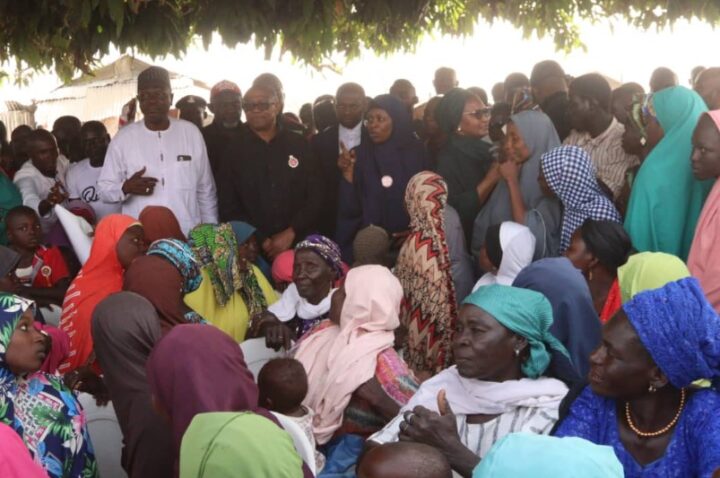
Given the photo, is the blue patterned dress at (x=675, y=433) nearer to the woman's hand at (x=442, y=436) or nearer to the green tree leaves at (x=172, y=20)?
the woman's hand at (x=442, y=436)

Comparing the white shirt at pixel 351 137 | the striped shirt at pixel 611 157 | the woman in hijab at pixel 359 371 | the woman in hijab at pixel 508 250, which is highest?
the white shirt at pixel 351 137

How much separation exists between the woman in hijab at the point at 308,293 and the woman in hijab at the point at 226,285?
0.99 feet

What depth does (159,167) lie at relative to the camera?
256 inches

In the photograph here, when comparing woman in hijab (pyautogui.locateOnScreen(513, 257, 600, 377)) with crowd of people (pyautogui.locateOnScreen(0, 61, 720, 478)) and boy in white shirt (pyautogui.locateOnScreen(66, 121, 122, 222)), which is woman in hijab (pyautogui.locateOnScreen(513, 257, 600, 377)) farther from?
boy in white shirt (pyautogui.locateOnScreen(66, 121, 122, 222))

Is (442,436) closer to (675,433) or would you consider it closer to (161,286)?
(675,433)

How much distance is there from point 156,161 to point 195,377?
3705mm

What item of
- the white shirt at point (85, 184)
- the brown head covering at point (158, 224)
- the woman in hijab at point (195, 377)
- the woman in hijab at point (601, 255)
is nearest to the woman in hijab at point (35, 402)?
the woman in hijab at point (195, 377)

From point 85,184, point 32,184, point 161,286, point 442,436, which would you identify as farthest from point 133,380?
point 32,184

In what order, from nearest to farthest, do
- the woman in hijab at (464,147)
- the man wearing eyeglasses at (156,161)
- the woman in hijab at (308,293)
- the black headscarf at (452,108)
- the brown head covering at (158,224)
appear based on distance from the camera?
the woman in hijab at (308,293)
the brown head covering at (158,224)
the woman in hijab at (464,147)
the black headscarf at (452,108)
the man wearing eyeglasses at (156,161)

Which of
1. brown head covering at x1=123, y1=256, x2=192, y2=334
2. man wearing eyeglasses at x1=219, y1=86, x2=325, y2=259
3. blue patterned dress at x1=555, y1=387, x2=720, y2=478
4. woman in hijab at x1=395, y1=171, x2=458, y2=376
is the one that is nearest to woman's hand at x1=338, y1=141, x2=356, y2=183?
man wearing eyeglasses at x1=219, y1=86, x2=325, y2=259

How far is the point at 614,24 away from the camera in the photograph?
11570 mm

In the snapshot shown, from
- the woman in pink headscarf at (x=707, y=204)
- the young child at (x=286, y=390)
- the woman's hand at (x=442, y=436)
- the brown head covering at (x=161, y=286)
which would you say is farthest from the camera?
the woman in pink headscarf at (x=707, y=204)

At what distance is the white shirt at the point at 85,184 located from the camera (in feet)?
23.3

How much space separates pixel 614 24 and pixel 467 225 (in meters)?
6.59
